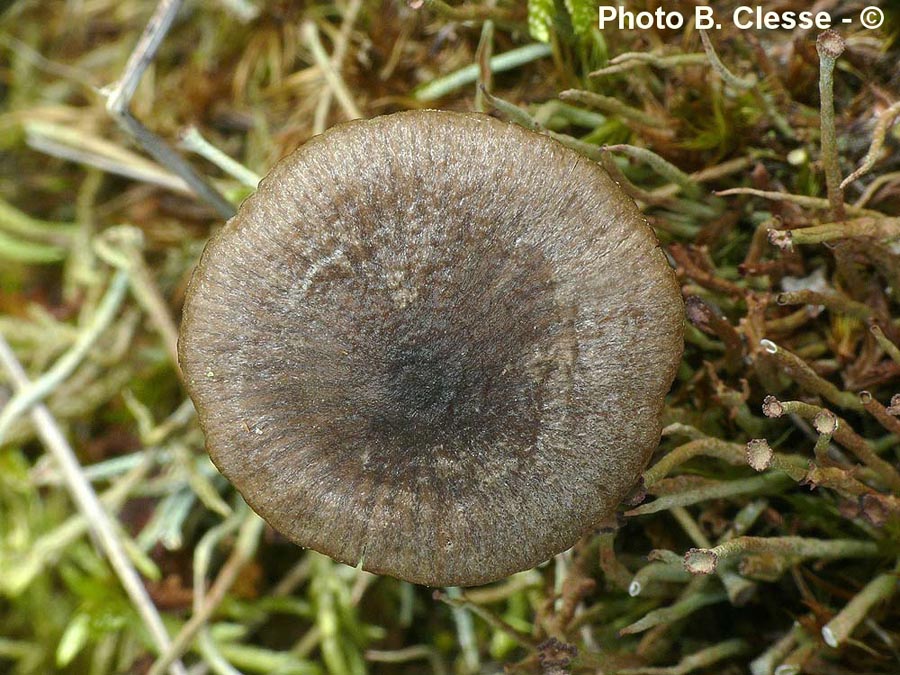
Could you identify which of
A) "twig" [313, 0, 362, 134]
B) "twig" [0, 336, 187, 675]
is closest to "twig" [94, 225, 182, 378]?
"twig" [0, 336, 187, 675]

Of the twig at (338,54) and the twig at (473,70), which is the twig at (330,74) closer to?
the twig at (338,54)

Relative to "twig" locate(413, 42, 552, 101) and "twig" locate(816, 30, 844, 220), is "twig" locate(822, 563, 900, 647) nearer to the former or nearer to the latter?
"twig" locate(816, 30, 844, 220)

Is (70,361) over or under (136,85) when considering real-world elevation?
under

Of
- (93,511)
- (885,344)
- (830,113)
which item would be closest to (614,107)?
(830,113)

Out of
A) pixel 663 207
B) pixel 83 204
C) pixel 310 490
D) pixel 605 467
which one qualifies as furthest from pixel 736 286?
pixel 83 204

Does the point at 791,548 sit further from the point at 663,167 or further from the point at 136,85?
the point at 136,85

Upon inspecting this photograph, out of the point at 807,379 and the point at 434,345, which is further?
the point at 807,379
